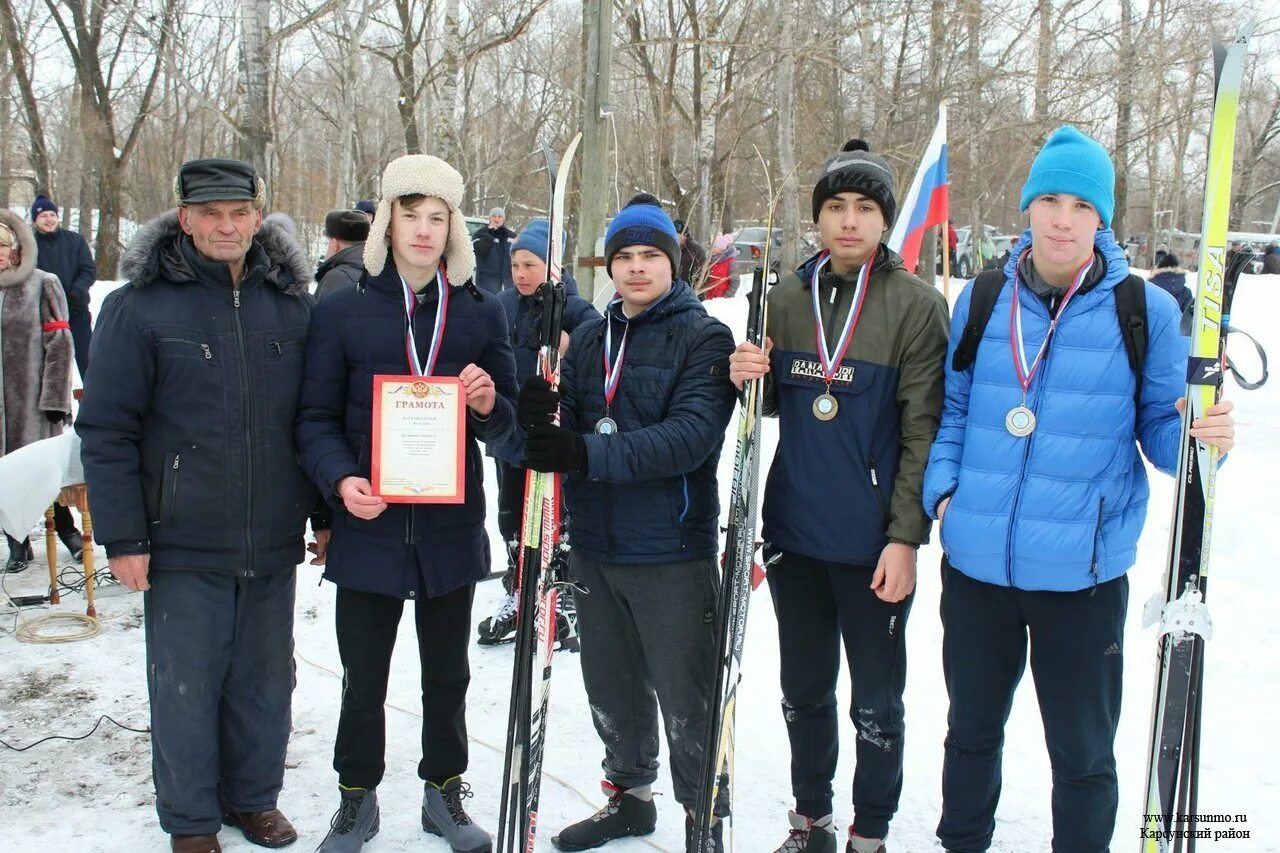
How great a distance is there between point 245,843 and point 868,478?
230 centimetres

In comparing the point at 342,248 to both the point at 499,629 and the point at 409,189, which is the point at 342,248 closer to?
the point at 499,629

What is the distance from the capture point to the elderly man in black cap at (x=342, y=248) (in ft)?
15.2

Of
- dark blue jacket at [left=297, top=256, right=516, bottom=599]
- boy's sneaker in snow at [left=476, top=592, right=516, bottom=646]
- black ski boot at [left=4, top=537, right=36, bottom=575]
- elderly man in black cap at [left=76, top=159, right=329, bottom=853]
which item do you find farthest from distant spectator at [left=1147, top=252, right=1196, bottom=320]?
black ski boot at [left=4, top=537, right=36, bottom=575]

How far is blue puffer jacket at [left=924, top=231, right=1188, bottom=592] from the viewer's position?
2412mm

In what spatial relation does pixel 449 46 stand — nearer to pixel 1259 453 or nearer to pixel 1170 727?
pixel 1259 453

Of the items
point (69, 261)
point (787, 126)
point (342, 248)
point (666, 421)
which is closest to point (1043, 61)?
point (787, 126)

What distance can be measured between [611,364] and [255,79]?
853 centimetres

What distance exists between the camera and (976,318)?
8.50ft

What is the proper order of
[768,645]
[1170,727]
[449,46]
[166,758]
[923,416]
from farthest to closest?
[449,46]
[768,645]
[166,758]
[923,416]
[1170,727]

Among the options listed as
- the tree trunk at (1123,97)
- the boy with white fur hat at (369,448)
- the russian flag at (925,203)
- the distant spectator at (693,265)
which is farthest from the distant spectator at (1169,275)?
the boy with white fur hat at (369,448)

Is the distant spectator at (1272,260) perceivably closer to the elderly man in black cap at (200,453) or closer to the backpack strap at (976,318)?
the backpack strap at (976,318)

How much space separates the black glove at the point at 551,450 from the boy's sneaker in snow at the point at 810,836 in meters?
1.36

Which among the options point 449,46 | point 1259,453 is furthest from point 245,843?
point 449,46

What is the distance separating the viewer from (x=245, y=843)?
3037mm
